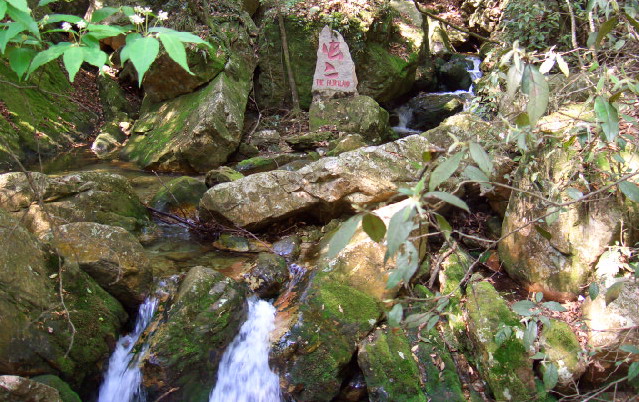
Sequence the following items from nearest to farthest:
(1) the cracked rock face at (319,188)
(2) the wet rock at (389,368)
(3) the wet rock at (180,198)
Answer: (2) the wet rock at (389,368) → (1) the cracked rock face at (319,188) → (3) the wet rock at (180,198)

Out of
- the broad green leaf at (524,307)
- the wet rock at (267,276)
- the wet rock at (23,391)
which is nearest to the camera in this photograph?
the broad green leaf at (524,307)

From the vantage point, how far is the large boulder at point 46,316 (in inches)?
108

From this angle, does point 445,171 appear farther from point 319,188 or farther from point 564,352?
point 319,188

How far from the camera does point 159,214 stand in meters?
5.48

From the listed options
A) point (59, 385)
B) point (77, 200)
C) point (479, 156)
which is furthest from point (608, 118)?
point (77, 200)

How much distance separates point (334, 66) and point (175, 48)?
8479 millimetres

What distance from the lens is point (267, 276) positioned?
13.1 feet

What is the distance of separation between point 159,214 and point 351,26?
605 centimetres

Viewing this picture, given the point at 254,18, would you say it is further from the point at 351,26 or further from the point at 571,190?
the point at 571,190

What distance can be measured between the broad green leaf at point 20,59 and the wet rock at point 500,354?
2.66 meters

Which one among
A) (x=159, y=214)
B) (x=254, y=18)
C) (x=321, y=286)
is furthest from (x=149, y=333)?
(x=254, y=18)

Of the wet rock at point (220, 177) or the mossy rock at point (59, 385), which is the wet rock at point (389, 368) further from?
the wet rock at point (220, 177)

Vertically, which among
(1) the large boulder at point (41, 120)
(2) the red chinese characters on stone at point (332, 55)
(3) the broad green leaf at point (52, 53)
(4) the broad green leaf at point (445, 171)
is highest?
(3) the broad green leaf at point (52, 53)

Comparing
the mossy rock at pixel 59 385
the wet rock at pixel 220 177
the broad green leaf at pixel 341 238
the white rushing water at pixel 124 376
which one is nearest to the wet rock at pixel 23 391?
the mossy rock at pixel 59 385
